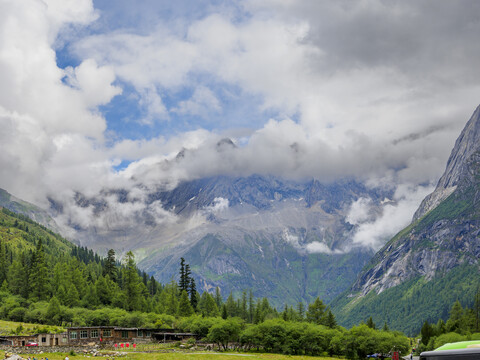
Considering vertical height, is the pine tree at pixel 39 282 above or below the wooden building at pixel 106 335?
above

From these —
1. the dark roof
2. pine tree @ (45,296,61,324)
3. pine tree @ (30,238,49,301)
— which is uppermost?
pine tree @ (30,238,49,301)

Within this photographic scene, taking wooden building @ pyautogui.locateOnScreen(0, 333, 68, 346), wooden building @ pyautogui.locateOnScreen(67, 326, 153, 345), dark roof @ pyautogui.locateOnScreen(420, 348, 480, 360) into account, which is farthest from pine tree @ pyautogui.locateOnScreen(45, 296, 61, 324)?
dark roof @ pyautogui.locateOnScreen(420, 348, 480, 360)

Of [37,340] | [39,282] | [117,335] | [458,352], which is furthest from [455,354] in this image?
[39,282]

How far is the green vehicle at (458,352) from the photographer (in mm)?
26750

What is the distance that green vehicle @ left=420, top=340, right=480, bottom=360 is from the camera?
26.8 meters

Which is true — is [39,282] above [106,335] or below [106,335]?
above

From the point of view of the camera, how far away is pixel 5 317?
16350cm

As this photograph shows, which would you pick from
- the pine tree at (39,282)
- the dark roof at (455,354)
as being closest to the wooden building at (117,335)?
the pine tree at (39,282)

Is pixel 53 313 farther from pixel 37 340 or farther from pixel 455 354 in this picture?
pixel 455 354

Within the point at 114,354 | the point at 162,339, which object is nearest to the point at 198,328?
the point at 162,339

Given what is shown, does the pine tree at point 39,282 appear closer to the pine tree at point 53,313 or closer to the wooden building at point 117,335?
the pine tree at point 53,313

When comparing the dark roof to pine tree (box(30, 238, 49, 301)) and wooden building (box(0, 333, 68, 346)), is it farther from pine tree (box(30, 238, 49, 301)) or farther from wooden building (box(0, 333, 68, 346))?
pine tree (box(30, 238, 49, 301))

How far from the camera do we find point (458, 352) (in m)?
27.1

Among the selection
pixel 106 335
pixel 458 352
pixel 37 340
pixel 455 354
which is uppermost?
pixel 458 352
